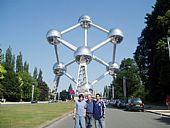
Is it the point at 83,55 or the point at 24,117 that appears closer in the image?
the point at 24,117

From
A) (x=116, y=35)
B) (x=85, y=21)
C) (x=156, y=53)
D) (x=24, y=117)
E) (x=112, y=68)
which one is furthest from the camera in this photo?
(x=112, y=68)

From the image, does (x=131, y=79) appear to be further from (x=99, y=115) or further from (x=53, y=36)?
(x=99, y=115)

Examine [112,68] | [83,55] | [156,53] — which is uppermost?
[83,55]

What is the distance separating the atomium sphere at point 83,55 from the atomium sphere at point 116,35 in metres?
10.0

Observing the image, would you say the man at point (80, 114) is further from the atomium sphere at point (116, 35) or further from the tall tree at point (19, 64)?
the tall tree at point (19, 64)

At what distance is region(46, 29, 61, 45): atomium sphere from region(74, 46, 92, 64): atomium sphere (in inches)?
308

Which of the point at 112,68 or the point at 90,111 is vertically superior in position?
the point at 112,68

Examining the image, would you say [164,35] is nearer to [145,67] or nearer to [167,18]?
[167,18]

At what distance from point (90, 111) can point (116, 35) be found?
101460 mm

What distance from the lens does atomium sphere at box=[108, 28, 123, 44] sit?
116562 millimetres

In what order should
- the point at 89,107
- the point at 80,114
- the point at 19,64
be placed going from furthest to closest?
the point at 19,64
the point at 89,107
the point at 80,114

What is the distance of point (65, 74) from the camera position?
12438 cm

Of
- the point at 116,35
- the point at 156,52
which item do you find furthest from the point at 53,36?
the point at 156,52

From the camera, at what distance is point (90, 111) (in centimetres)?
1586
